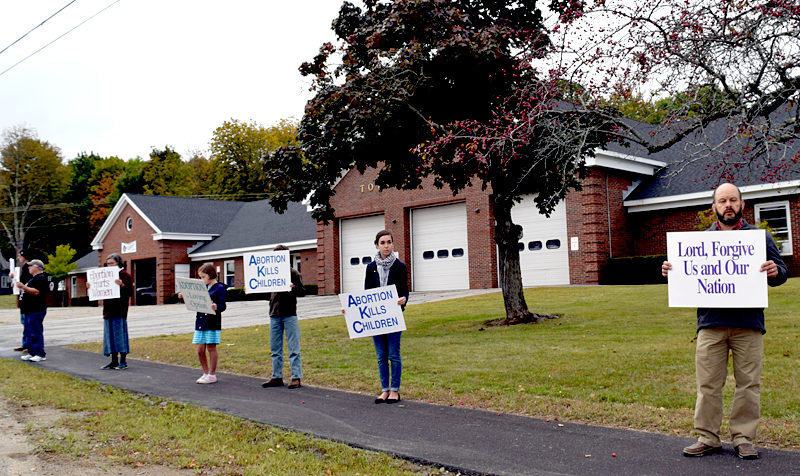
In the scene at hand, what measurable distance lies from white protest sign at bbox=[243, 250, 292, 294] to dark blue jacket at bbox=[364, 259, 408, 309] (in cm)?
150

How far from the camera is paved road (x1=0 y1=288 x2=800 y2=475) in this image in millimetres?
4953

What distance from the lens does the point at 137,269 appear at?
4544 centimetres

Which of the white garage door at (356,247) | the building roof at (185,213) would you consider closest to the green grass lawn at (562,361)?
the white garage door at (356,247)

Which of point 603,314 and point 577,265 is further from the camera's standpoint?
point 577,265

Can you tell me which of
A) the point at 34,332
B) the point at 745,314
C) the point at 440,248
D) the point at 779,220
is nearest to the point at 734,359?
the point at 745,314

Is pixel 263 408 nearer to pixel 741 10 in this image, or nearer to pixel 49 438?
pixel 49 438

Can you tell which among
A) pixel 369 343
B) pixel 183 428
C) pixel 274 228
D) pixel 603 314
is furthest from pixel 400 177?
pixel 274 228

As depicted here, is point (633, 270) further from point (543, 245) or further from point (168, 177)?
point (168, 177)

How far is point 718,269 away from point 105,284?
944 centimetres

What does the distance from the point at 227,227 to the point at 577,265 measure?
27163mm

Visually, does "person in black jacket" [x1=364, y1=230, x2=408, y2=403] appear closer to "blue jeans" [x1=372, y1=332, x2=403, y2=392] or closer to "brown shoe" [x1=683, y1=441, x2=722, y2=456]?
"blue jeans" [x1=372, y1=332, x2=403, y2=392]

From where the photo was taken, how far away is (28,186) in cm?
6956

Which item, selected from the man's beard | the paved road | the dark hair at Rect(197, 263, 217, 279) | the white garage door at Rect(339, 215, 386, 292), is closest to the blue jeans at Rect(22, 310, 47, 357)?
the paved road

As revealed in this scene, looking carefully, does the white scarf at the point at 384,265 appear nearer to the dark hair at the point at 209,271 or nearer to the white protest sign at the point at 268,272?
the white protest sign at the point at 268,272
